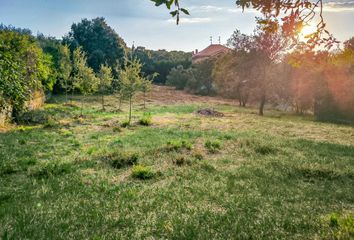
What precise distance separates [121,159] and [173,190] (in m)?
4.91

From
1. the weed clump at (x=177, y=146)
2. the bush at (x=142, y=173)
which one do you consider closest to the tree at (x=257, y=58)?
the weed clump at (x=177, y=146)

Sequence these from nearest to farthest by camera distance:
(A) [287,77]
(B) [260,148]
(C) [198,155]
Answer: (C) [198,155], (B) [260,148], (A) [287,77]

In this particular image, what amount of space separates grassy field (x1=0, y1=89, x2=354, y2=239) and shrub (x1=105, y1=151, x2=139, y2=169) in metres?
0.06

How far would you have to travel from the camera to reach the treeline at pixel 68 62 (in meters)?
13.0

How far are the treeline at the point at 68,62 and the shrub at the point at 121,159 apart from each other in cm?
506

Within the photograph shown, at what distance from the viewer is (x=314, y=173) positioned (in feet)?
48.3

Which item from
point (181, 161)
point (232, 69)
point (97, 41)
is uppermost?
point (97, 41)

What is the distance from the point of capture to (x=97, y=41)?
83.8 metres

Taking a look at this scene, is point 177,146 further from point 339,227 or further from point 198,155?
point 339,227

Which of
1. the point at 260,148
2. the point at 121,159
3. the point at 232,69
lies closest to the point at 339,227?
the point at 121,159

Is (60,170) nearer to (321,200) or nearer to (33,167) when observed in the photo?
(33,167)

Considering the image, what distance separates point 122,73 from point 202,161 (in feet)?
87.1

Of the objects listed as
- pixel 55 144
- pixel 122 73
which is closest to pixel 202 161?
pixel 55 144

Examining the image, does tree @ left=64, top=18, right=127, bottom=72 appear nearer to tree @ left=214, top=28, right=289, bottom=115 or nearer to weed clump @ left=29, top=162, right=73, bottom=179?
tree @ left=214, top=28, right=289, bottom=115
